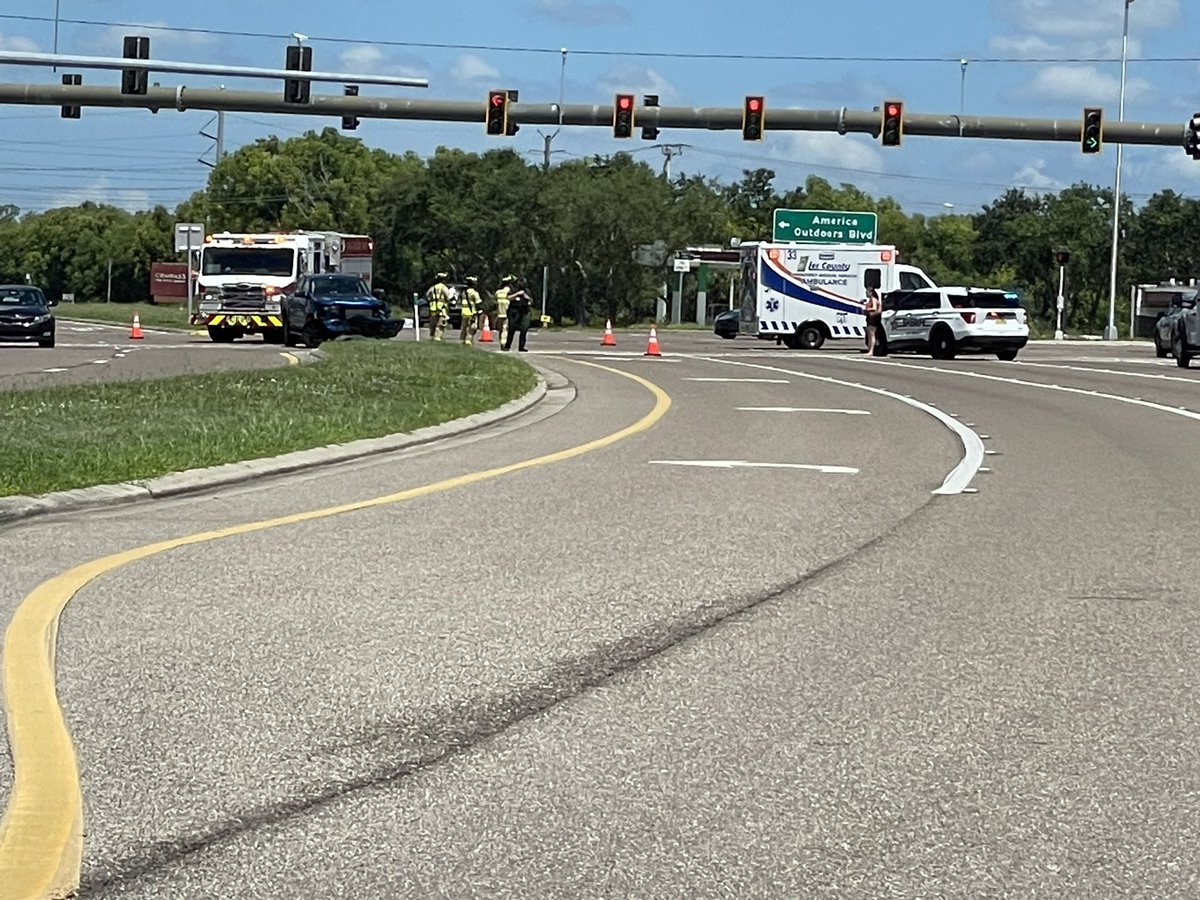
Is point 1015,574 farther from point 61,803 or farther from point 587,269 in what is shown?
point 587,269

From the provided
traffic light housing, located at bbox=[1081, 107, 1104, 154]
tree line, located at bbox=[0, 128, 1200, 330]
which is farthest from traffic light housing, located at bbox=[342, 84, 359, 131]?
tree line, located at bbox=[0, 128, 1200, 330]

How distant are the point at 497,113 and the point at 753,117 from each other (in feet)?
18.7

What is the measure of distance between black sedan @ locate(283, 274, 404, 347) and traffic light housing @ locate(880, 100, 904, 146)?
11.9 metres

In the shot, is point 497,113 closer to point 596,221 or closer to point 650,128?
point 650,128

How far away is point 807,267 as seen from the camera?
56.1m

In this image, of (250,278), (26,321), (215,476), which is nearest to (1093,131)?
(250,278)

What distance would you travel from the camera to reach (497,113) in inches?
1857

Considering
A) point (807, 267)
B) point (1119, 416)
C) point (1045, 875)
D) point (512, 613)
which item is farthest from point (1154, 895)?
point (807, 267)

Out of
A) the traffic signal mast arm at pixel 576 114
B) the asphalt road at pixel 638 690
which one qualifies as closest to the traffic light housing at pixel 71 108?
the traffic signal mast arm at pixel 576 114

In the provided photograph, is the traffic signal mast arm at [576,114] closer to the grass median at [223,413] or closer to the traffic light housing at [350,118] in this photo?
the traffic light housing at [350,118]

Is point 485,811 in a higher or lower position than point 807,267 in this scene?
lower

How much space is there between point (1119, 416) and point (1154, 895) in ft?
69.6

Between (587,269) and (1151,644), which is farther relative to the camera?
(587,269)

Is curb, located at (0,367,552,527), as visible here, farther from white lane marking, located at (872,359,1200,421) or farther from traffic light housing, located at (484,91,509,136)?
traffic light housing, located at (484,91,509,136)
